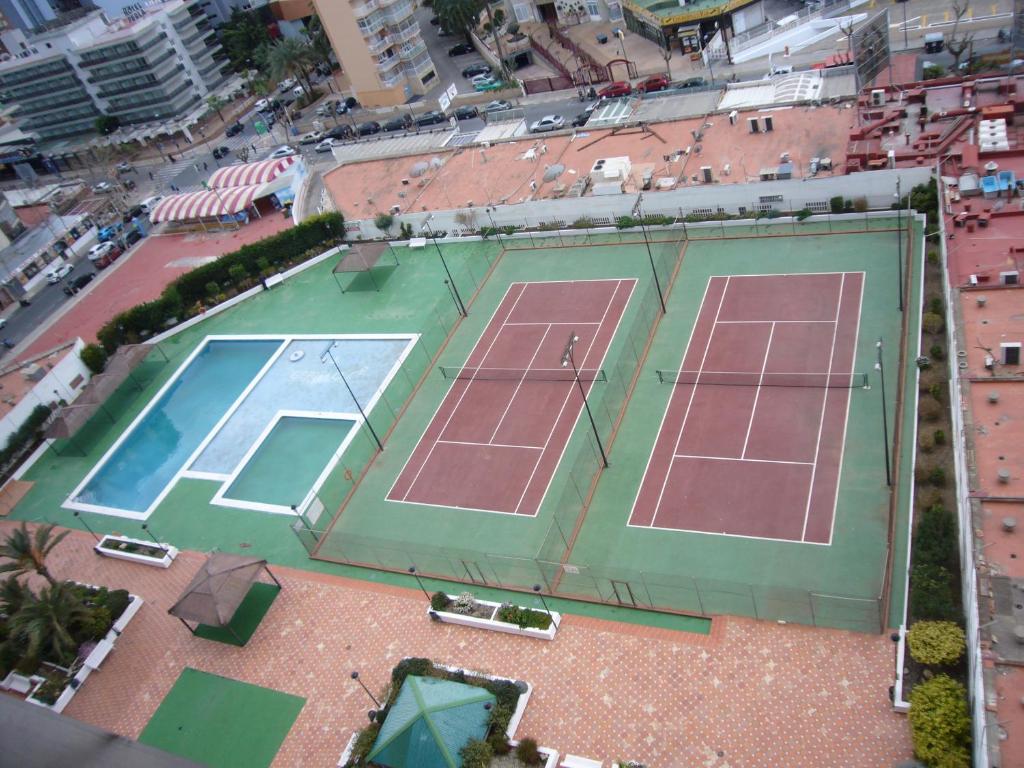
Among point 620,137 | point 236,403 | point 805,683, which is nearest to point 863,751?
point 805,683

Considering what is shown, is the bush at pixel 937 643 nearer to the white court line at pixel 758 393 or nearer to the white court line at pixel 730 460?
the white court line at pixel 730 460

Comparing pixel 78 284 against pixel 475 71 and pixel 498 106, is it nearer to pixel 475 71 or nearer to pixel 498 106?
pixel 498 106

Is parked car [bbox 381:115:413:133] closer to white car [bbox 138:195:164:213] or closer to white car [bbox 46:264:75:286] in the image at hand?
white car [bbox 138:195:164:213]

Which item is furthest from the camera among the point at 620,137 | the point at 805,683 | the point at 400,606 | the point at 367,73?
the point at 367,73

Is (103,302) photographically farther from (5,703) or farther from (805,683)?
(5,703)

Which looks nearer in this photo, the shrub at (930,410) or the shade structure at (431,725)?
the shade structure at (431,725)

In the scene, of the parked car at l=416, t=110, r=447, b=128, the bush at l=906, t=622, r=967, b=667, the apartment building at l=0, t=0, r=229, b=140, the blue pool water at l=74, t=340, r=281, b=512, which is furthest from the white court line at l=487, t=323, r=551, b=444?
the apartment building at l=0, t=0, r=229, b=140

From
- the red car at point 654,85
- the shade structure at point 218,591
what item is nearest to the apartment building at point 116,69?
the red car at point 654,85
